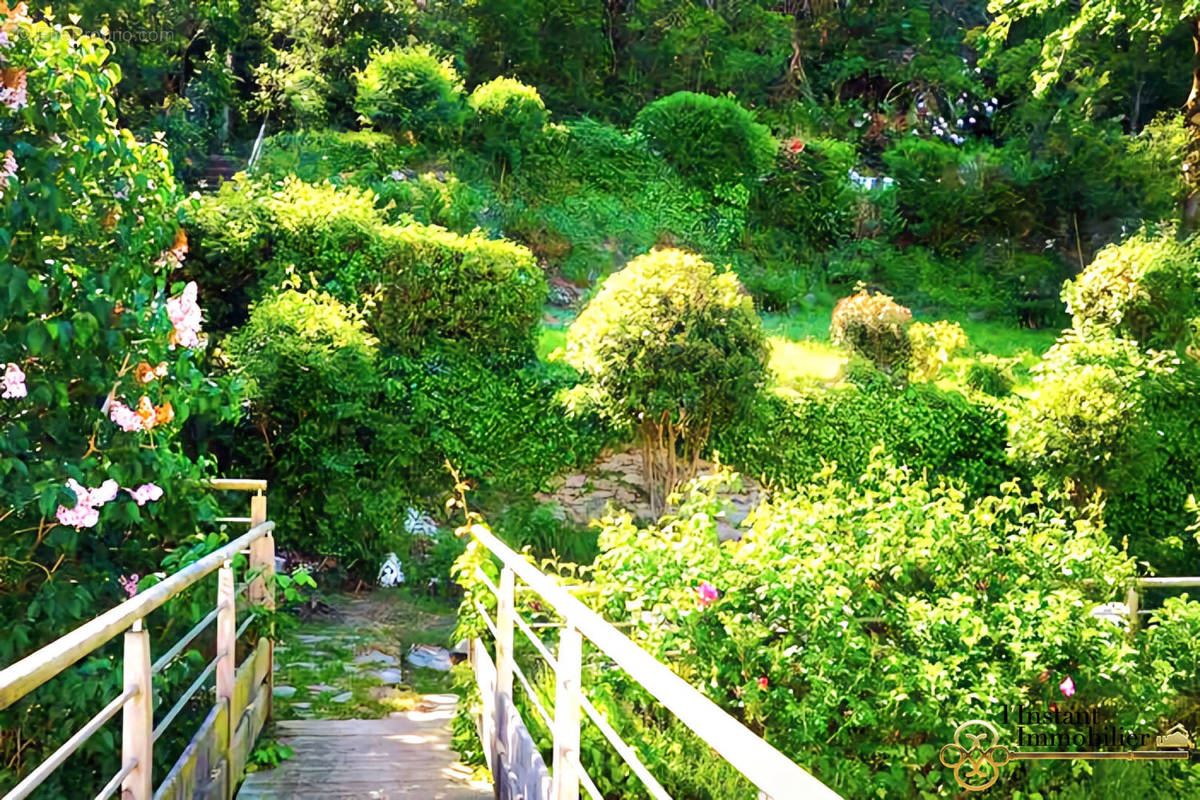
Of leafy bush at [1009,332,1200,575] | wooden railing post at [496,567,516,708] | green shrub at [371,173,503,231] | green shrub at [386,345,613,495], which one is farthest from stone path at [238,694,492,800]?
leafy bush at [1009,332,1200,575]

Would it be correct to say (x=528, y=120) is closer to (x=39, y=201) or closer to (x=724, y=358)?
(x=724, y=358)

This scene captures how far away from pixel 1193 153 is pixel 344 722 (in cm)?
1542

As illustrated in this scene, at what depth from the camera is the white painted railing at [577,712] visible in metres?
1.24

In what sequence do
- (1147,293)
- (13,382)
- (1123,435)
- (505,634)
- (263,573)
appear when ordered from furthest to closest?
(1147,293) → (1123,435) → (263,573) → (505,634) → (13,382)

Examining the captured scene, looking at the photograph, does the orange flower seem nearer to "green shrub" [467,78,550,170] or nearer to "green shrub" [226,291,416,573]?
"green shrub" [226,291,416,573]

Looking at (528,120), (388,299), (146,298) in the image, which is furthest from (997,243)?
(146,298)

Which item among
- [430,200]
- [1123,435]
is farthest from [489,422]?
[1123,435]

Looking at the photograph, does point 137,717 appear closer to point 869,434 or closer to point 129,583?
point 129,583

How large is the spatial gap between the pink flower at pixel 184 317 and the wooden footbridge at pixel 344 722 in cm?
78

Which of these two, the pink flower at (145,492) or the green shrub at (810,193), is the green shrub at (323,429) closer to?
the pink flower at (145,492)

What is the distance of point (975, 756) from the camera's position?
14.7ft

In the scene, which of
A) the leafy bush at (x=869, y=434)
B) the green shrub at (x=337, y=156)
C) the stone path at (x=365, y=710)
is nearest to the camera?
the stone path at (x=365, y=710)

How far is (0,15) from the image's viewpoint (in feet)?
11.5

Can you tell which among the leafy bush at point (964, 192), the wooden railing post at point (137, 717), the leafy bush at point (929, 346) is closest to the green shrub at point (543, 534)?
the leafy bush at point (929, 346)
